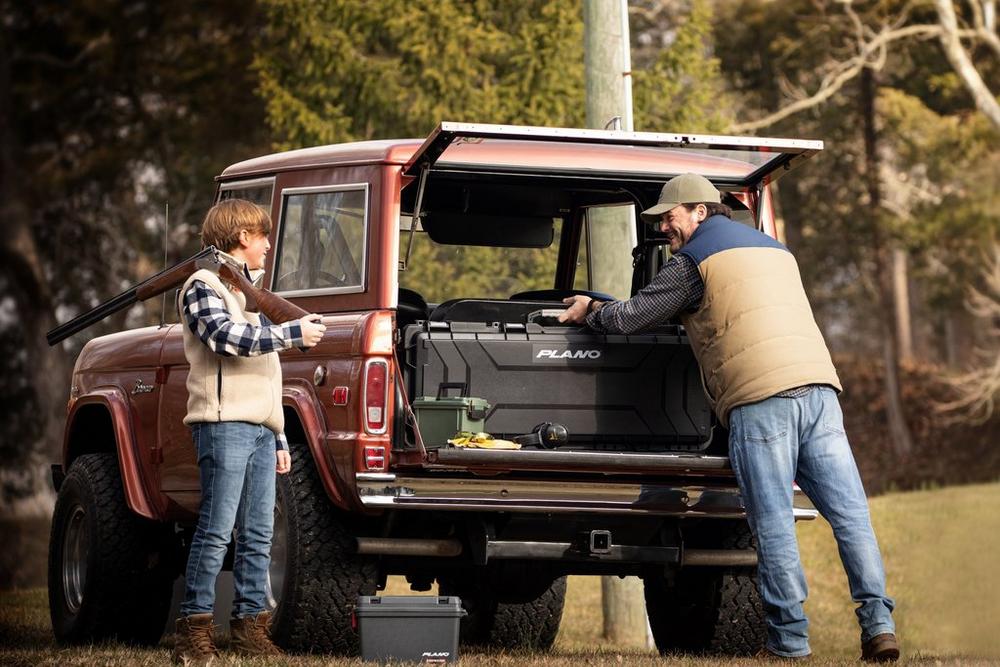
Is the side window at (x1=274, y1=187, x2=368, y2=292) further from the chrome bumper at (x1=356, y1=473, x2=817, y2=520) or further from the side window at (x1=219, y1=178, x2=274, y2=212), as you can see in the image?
the chrome bumper at (x1=356, y1=473, x2=817, y2=520)

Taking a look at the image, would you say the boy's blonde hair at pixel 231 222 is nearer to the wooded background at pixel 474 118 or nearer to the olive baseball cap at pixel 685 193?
the olive baseball cap at pixel 685 193

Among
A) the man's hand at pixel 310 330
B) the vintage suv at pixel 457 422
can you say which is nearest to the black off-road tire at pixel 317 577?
the vintage suv at pixel 457 422

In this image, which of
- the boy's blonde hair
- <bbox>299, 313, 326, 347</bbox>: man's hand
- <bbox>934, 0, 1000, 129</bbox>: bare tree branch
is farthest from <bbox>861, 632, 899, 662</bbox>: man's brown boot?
<bbox>934, 0, 1000, 129</bbox>: bare tree branch

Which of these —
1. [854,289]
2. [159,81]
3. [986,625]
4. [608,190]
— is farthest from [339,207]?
[854,289]

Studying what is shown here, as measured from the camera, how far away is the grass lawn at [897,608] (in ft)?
23.6

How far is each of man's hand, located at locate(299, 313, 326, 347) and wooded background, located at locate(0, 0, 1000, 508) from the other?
11.2 metres

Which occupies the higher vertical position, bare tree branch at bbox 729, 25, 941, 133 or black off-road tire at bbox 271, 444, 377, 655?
bare tree branch at bbox 729, 25, 941, 133

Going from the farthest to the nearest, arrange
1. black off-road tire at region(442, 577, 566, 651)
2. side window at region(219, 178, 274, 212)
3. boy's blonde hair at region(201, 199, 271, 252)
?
black off-road tire at region(442, 577, 566, 651), side window at region(219, 178, 274, 212), boy's blonde hair at region(201, 199, 271, 252)

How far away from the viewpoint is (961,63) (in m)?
27.2

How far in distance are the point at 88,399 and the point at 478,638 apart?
2629 mm

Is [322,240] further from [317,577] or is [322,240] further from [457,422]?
[317,577]

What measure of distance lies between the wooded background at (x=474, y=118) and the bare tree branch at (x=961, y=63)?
0.16 feet

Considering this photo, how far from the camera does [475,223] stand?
8.82 meters

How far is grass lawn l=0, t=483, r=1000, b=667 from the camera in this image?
718 cm
